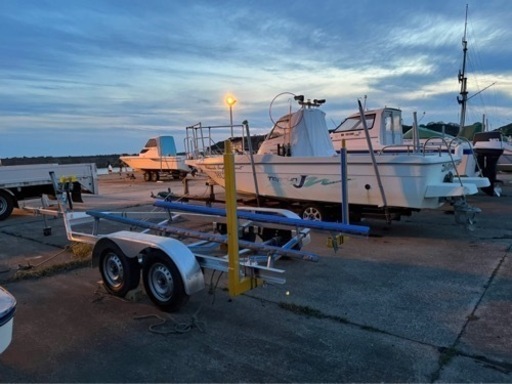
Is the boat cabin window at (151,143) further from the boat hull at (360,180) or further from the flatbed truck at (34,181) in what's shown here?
the boat hull at (360,180)

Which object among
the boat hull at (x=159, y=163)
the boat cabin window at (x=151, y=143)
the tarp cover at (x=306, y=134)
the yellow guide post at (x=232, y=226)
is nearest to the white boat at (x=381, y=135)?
the tarp cover at (x=306, y=134)

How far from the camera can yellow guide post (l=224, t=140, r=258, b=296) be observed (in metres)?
3.50

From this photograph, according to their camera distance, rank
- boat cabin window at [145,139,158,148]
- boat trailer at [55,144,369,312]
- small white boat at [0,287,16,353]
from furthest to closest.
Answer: boat cabin window at [145,139,158,148], boat trailer at [55,144,369,312], small white boat at [0,287,16,353]

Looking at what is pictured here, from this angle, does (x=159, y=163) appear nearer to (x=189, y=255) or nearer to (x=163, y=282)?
(x=163, y=282)

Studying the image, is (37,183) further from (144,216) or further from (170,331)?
(170,331)

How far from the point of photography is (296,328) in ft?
12.6

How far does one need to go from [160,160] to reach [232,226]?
63.6 ft

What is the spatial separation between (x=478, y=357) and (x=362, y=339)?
89 centimetres

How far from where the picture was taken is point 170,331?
3791 millimetres

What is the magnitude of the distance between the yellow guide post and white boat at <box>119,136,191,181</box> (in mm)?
18406

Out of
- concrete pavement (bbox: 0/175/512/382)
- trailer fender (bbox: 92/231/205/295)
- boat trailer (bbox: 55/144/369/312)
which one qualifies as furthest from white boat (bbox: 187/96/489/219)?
trailer fender (bbox: 92/231/205/295)

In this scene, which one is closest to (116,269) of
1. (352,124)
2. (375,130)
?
(375,130)

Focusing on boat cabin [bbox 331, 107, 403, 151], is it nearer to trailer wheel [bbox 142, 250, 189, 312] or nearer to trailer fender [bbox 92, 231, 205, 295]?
trailer fender [bbox 92, 231, 205, 295]

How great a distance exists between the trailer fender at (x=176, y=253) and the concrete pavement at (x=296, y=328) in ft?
1.23
